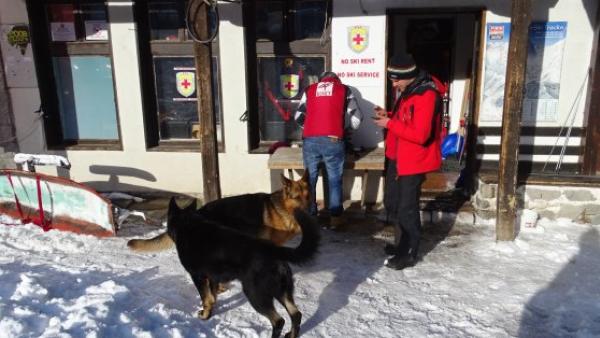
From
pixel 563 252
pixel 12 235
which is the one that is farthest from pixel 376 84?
pixel 12 235

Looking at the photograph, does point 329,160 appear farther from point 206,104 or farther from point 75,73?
point 75,73

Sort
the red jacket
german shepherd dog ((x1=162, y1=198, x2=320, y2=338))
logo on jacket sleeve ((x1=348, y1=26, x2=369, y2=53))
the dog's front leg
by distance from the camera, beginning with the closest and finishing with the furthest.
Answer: german shepherd dog ((x1=162, y1=198, x2=320, y2=338)) → the dog's front leg → the red jacket → logo on jacket sleeve ((x1=348, y1=26, x2=369, y2=53))

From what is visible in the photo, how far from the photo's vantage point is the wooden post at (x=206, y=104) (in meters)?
4.99

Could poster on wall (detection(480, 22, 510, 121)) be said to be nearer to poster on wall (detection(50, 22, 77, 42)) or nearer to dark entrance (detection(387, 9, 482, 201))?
dark entrance (detection(387, 9, 482, 201))

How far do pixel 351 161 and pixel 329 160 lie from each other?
476 millimetres

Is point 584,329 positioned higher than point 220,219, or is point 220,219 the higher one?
point 220,219

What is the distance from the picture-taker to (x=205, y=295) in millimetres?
3732

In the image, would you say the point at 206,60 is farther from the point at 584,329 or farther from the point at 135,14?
the point at 584,329

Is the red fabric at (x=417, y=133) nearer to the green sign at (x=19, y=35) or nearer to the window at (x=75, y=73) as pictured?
the window at (x=75, y=73)

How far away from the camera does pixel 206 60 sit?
200 inches

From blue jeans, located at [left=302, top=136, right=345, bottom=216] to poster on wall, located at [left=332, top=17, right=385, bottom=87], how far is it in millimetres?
1168

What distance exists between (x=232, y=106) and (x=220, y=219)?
2.77m

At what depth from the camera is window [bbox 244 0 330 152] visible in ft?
21.0

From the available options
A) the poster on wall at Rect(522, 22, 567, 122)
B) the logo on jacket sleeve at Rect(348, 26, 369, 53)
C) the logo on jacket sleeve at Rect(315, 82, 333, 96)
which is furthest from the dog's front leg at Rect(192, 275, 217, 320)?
the poster on wall at Rect(522, 22, 567, 122)
